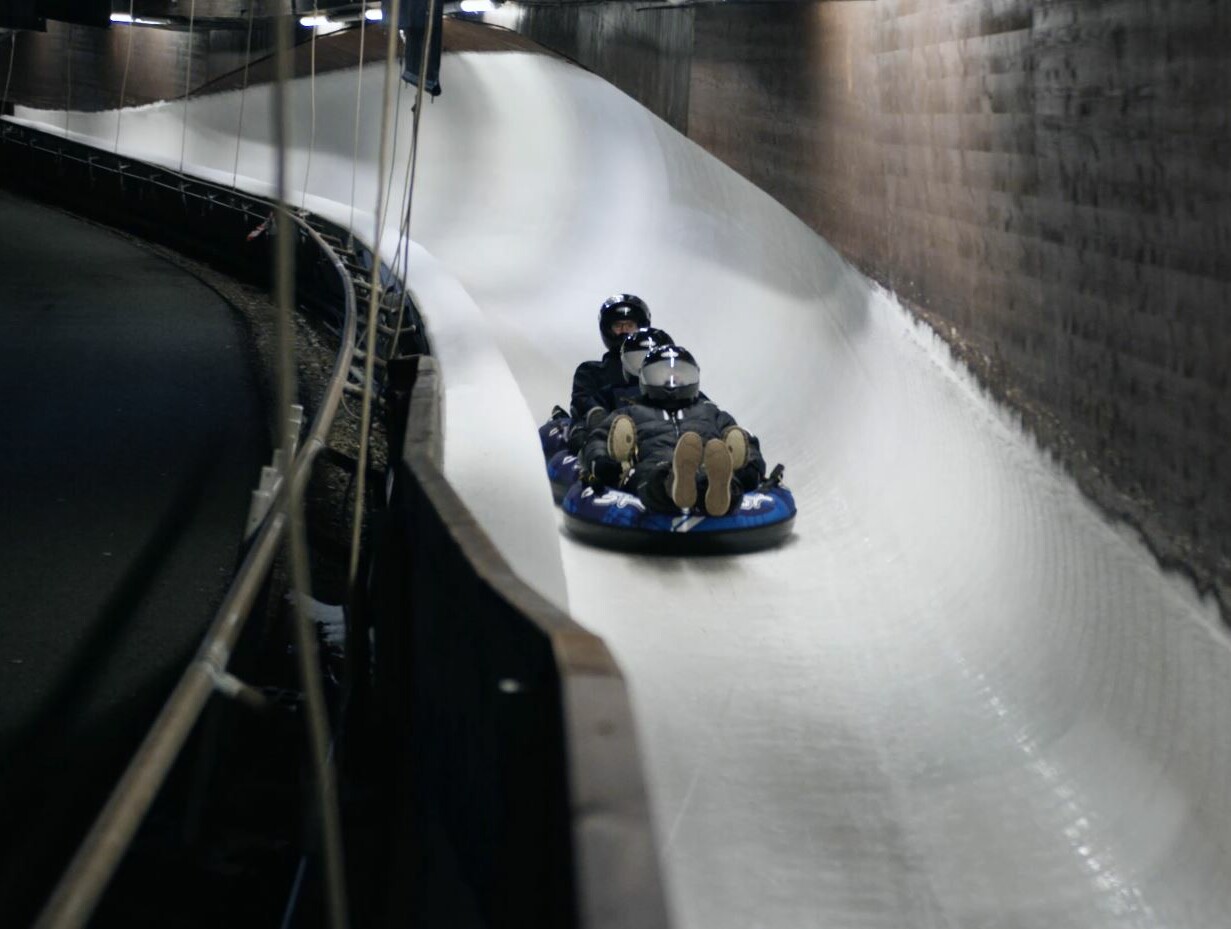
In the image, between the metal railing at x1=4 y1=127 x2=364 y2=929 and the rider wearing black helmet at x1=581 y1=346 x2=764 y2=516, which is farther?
the rider wearing black helmet at x1=581 y1=346 x2=764 y2=516

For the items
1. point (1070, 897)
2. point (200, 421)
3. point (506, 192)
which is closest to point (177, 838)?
point (1070, 897)

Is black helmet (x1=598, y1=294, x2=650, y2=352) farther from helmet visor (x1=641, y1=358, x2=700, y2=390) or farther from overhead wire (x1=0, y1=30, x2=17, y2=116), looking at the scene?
overhead wire (x1=0, y1=30, x2=17, y2=116)

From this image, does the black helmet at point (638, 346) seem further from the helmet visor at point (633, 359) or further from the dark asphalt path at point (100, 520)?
the dark asphalt path at point (100, 520)

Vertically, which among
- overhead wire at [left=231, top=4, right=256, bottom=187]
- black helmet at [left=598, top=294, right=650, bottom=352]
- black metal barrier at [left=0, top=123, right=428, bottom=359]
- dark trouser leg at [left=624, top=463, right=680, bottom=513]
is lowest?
dark trouser leg at [left=624, top=463, right=680, bottom=513]

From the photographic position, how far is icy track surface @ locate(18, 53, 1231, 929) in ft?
10.2

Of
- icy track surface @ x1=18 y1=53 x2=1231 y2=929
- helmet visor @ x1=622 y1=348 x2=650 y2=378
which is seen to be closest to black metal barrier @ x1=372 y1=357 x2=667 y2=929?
icy track surface @ x1=18 y1=53 x2=1231 y2=929

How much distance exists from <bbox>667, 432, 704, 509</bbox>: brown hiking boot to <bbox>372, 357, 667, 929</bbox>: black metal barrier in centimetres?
184

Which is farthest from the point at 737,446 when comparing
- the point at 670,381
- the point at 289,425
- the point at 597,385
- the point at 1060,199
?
the point at 289,425

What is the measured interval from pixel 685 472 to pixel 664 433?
376 millimetres

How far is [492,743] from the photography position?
2088mm

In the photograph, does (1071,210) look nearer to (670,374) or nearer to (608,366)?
(670,374)

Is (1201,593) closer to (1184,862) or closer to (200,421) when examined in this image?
(1184,862)

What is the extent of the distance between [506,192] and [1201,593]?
37.4ft

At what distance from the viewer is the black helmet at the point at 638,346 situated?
629 cm
